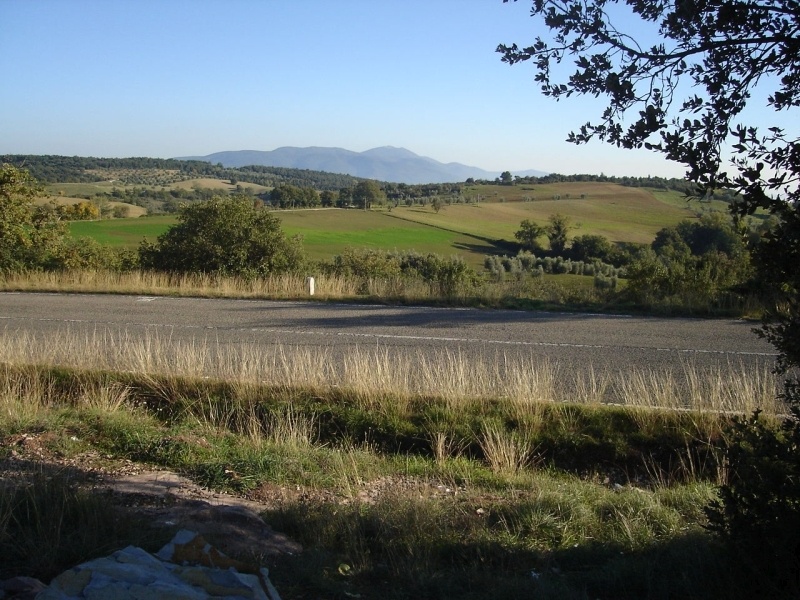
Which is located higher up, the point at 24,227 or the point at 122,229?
the point at 24,227

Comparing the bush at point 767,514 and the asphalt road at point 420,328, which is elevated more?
the bush at point 767,514

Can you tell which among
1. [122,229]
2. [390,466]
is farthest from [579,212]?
[390,466]

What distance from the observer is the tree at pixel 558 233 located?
2033 inches

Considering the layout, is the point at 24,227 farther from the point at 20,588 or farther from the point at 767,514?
the point at 767,514

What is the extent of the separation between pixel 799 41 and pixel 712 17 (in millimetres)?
437

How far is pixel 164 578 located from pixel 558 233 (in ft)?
172

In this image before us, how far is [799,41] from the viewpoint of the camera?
3.44 metres

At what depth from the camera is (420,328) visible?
12586 mm

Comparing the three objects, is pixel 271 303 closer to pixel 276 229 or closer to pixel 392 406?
pixel 276 229

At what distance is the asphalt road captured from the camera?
416 inches

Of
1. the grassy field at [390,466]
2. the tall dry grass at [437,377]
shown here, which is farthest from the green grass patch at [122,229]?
the grassy field at [390,466]

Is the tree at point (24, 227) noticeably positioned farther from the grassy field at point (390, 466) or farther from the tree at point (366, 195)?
the tree at point (366, 195)

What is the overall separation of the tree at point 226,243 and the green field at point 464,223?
21.6 metres

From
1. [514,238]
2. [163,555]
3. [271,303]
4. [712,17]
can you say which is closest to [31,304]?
[271,303]
